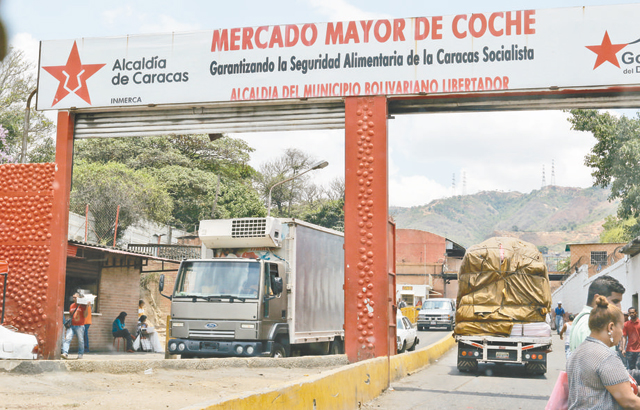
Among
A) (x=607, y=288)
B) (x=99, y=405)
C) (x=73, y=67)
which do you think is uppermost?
(x=73, y=67)

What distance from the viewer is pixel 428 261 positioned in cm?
7350

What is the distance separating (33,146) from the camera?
33469mm

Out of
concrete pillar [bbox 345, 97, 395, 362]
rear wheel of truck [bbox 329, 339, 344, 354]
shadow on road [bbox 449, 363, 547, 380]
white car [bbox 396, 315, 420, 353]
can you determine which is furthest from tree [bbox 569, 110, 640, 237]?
concrete pillar [bbox 345, 97, 395, 362]

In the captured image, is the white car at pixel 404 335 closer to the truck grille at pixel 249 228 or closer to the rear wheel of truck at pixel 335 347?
the rear wheel of truck at pixel 335 347

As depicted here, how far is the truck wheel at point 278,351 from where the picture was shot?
522 inches

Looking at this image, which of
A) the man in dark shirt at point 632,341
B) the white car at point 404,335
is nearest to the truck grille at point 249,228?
the man in dark shirt at point 632,341

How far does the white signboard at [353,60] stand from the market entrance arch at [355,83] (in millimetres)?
21

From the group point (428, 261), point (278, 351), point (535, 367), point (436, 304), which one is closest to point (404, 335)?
point (535, 367)

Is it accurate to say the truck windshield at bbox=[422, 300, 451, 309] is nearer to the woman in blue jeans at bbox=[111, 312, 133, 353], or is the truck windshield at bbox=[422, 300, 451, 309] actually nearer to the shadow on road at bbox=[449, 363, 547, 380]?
the shadow on road at bbox=[449, 363, 547, 380]

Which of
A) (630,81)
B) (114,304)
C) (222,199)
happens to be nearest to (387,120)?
(630,81)

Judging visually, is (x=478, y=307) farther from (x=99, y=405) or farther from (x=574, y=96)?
(x=99, y=405)

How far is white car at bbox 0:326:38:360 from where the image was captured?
1177 cm

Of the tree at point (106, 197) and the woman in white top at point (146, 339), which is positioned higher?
the tree at point (106, 197)

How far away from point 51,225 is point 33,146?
22.3m
